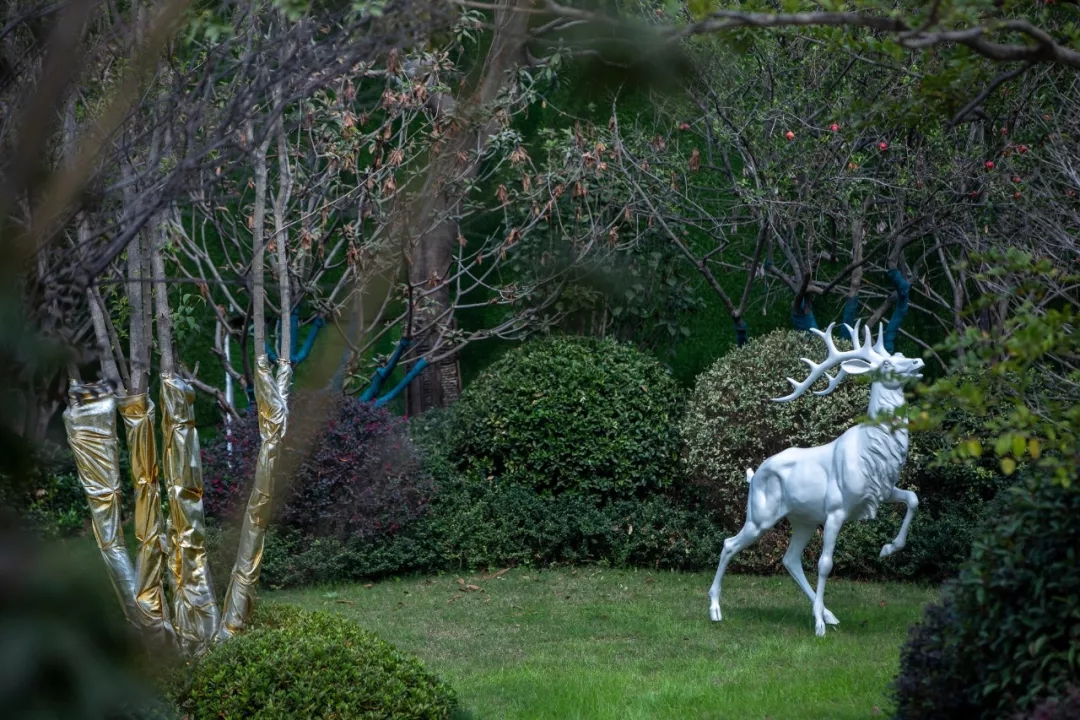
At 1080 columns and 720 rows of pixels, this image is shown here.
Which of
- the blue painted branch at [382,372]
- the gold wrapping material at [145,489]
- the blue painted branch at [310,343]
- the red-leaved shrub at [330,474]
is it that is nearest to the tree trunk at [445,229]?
the blue painted branch at [382,372]

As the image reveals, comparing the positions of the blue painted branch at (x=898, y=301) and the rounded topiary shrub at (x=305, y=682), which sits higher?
the blue painted branch at (x=898, y=301)

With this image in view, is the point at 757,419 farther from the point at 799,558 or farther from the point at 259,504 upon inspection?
the point at 259,504

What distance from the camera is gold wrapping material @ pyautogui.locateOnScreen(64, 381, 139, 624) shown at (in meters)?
5.19

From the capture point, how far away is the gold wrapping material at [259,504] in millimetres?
5914

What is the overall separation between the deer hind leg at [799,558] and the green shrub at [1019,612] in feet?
13.1

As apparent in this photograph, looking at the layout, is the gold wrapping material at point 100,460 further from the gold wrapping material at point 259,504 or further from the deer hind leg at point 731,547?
the deer hind leg at point 731,547

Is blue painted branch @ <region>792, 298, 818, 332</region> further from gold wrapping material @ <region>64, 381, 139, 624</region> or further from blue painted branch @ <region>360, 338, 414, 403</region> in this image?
gold wrapping material @ <region>64, 381, 139, 624</region>

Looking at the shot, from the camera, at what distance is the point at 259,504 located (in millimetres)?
5938

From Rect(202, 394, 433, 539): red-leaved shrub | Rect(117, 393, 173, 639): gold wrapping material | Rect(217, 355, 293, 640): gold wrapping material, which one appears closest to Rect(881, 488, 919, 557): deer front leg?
Rect(217, 355, 293, 640): gold wrapping material

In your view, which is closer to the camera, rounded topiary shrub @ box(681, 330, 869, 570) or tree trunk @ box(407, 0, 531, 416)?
tree trunk @ box(407, 0, 531, 416)

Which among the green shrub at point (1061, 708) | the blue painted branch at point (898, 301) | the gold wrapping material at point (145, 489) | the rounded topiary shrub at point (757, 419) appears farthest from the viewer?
the blue painted branch at point (898, 301)

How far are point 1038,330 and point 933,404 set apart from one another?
70cm

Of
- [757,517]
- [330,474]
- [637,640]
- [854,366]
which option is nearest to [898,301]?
[854,366]

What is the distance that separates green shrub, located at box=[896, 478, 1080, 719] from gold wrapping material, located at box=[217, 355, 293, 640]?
340cm
